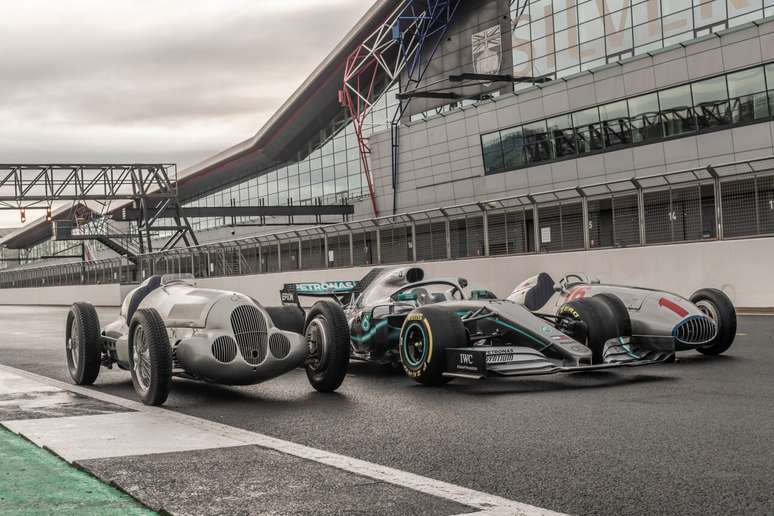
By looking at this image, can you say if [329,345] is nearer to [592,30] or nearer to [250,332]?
[250,332]

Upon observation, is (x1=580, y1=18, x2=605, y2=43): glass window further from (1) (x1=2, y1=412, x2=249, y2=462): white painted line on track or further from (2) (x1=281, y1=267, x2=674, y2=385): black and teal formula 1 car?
(1) (x1=2, y1=412, x2=249, y2=462): white painted line on track

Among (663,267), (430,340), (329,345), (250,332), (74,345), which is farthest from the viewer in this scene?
(663,267)

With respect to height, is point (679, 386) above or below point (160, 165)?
below

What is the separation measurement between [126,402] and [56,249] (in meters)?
131

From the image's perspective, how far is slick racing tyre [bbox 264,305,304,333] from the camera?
1132cm

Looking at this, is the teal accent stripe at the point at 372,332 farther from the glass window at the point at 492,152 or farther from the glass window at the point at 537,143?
the glass window at the point at 492,152

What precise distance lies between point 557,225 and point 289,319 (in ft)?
45.4

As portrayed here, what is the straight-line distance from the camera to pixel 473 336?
31.9ft

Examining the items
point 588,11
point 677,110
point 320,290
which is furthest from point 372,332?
point 588,11

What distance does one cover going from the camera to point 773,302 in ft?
63.6

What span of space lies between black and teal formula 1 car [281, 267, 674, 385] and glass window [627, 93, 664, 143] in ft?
84.3

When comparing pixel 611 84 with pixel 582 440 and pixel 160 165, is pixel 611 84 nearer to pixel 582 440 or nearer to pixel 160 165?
pixel 160 165

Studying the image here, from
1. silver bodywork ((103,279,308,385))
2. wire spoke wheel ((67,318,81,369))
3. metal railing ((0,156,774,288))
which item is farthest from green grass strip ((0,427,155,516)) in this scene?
metal railing ((0,156,774,288))

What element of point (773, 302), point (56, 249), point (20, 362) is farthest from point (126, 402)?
point (56, 249)
